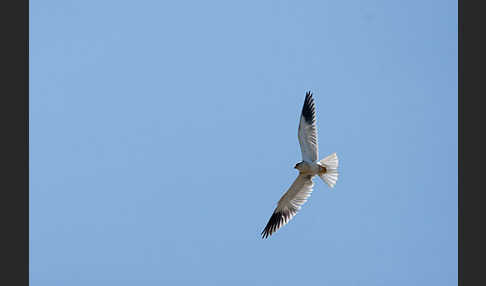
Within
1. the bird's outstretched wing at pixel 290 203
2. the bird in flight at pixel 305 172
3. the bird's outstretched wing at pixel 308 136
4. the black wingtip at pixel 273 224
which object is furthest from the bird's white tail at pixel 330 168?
the black wingtip at pixel 273 224

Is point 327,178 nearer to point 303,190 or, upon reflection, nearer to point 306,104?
point 303,190

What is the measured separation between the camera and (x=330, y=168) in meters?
8.17

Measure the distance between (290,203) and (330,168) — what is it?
1001 millimetres

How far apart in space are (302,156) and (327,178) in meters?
0.51

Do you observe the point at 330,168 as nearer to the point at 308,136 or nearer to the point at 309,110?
the point at 308,136

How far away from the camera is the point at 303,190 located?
8625 millimetres

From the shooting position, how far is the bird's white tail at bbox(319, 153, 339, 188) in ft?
26.6

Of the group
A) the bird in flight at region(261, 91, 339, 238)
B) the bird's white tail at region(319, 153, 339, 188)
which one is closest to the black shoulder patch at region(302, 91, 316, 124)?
the bird in flight at region(261, 91, 339, 238)

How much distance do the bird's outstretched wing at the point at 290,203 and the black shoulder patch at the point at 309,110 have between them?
0.87 m

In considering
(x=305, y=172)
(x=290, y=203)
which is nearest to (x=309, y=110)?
(x=305, y=172)

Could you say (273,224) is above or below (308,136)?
below

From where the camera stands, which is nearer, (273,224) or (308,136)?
(308,136)

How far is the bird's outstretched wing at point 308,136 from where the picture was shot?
826 cm

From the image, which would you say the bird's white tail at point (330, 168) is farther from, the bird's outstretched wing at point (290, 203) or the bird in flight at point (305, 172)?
the bird's outstretched wing at point (290, 203)
